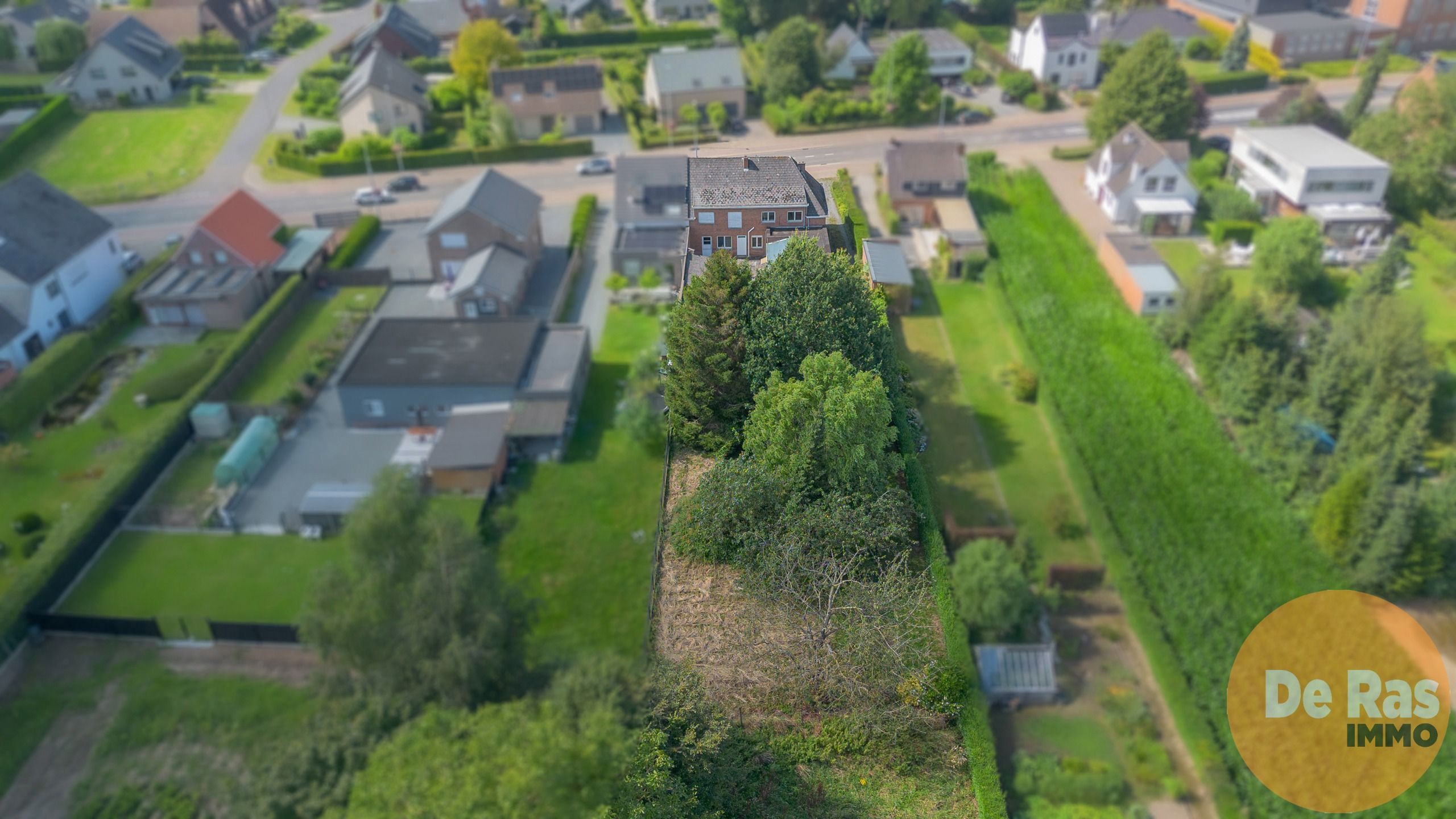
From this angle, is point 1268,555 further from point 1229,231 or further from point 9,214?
point 9,214

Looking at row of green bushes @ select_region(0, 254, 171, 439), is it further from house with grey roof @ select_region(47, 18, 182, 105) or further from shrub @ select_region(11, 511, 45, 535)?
house with grey roof @ select_region(47, 18, 182, 105)

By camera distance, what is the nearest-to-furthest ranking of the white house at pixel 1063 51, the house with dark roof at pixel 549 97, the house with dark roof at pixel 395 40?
1. the house with dark roof at pixel 549 97
2. the white house at pixel 1063 51
3. the house with dark roof at pixel 395 40

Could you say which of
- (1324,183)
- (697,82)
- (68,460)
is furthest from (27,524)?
(1324,183)

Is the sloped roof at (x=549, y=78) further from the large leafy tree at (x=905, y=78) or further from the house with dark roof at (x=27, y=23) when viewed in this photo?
the house with dark roof at (x=27, y=23)

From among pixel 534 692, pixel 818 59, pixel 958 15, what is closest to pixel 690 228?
pixel 534 692

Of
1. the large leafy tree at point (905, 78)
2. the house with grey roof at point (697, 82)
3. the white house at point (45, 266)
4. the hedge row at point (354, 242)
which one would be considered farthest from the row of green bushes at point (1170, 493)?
the white house at point (45, 266)
